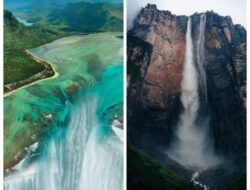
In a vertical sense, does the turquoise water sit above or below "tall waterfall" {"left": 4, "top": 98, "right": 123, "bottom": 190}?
above

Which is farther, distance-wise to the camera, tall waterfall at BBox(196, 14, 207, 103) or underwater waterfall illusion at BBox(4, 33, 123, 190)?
tall waterfall at BBox(196, 14, 207, 103)

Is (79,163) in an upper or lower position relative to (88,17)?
lower

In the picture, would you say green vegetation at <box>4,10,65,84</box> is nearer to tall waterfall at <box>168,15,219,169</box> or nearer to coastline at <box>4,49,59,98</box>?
coastline at <box>4,49,59,98</box>

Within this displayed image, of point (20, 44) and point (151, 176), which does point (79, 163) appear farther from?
point (20, 44)

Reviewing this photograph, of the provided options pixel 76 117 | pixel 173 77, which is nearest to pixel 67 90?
pixel 76 117

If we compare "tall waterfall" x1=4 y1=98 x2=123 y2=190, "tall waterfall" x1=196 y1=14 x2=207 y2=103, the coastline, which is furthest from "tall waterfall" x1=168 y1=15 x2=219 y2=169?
the coastline

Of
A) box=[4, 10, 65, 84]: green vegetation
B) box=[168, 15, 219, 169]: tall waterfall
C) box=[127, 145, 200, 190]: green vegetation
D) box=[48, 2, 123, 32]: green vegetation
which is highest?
box=[48, 2, 123, 32]: green vegetation
